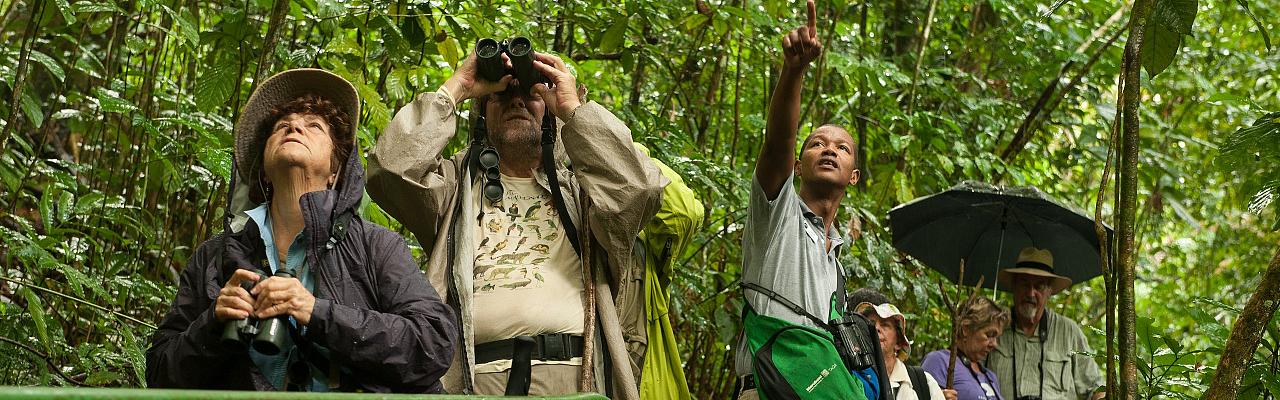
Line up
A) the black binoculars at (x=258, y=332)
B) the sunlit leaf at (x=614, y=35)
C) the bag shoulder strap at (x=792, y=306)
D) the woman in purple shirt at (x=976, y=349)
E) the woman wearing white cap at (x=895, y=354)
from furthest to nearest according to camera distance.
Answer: the woman in purple shirt at (x=976, y=349) < the sunlit leaf at (x=614, y=35) < the woman wearing white cap at (x=895, y=354) < the bag shoulder strap at (x=792, y=306) < the black binoculars at (x=258, y=332)

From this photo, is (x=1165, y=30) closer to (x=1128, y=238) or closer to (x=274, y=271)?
(x=1128, y=238)

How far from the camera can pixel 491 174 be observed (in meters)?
3.09

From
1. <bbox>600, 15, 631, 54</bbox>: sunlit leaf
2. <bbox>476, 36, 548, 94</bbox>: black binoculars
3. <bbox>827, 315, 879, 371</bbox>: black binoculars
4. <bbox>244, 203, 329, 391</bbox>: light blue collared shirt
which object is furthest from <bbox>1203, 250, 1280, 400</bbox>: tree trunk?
<bbox>600, 15, 631, 54</bbox>: sunlit leaf

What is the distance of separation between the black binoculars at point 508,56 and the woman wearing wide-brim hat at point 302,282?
0.48m

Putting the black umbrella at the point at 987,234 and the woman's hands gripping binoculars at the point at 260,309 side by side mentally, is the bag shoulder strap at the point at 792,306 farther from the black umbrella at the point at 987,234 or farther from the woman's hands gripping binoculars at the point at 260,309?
the black umbrella at the point at 987,234

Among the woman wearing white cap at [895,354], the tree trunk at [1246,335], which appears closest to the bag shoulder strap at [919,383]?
the woman wearing white cap at [895,354]

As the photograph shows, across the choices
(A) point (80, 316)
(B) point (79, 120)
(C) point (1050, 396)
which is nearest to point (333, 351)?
(A) point (80, 316)

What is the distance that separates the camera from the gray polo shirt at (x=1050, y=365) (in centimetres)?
497

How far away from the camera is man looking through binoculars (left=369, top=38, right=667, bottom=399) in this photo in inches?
113

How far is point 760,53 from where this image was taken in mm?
5746

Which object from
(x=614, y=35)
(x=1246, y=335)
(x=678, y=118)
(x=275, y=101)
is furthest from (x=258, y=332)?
(x=678, y=118)

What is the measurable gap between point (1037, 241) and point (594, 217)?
2863 millimetres

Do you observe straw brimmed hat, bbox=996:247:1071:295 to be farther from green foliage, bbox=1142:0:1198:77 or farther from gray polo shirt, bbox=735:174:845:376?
green foliage, bbox=1142:0:1198:77

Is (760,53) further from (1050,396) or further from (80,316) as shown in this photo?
(80,316)
